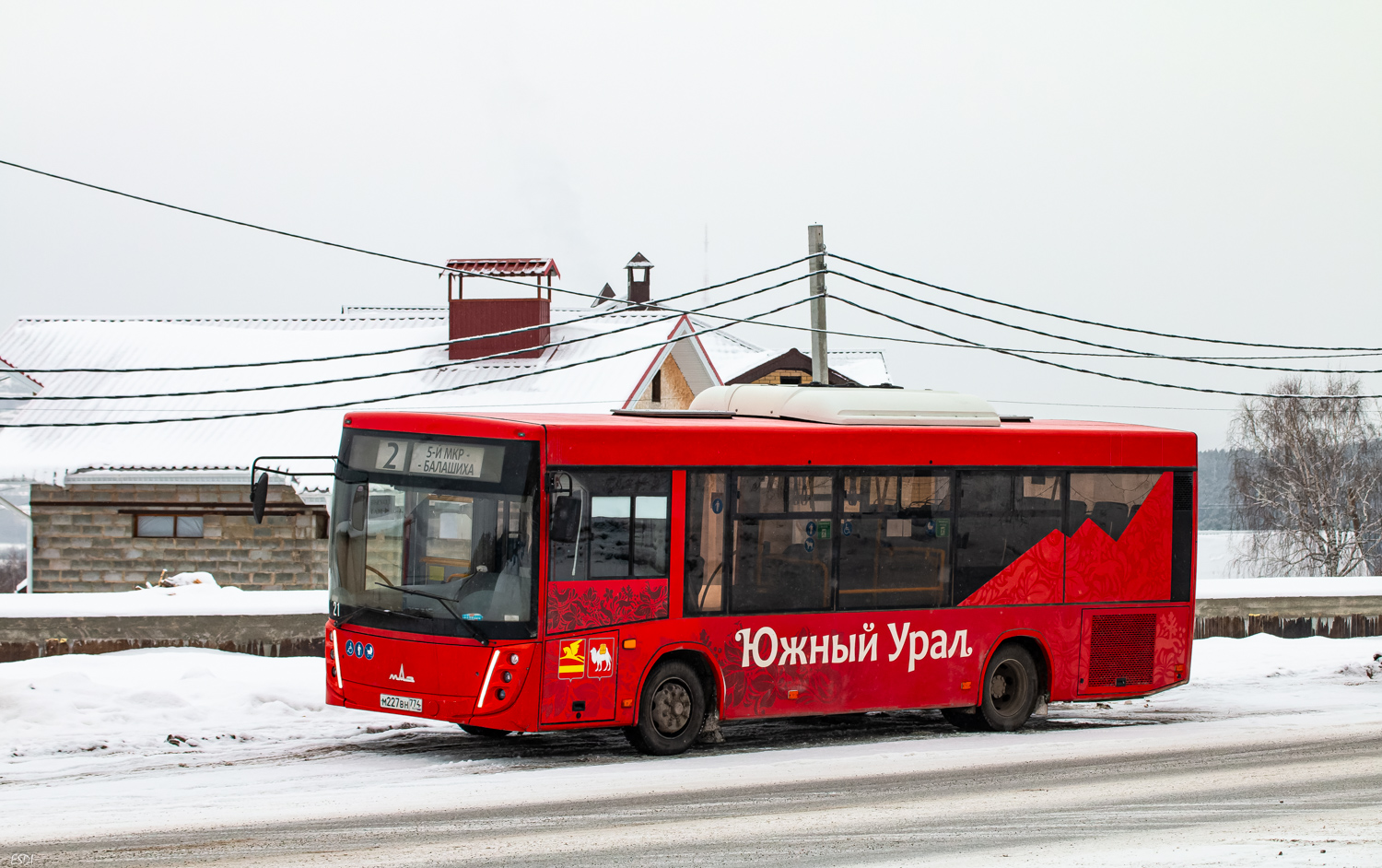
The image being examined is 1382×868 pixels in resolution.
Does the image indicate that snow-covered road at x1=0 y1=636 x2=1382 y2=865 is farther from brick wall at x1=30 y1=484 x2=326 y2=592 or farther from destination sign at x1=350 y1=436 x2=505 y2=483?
brick wall at x1=30 y1=484 x2=326 y2=592

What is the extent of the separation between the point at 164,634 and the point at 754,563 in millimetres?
6508

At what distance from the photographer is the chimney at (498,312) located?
2827 cm

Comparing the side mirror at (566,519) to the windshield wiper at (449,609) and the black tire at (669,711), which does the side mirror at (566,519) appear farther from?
the black tire at (669,711)

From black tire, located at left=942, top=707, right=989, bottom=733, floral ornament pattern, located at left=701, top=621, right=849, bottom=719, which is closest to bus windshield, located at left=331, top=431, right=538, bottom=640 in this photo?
floral ornament pattern, located at left=701, top=621, right=849, bottom=719

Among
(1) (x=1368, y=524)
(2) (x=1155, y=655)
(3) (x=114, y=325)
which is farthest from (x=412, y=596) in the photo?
(1) (x=1368, y=524)

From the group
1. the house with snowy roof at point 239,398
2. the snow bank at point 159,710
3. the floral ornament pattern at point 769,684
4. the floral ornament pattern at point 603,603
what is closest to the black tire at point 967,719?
the floral ornament pattern at point 769,684

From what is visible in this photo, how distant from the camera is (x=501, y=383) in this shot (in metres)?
26.9

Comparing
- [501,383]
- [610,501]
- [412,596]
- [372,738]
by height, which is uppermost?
[501,383]

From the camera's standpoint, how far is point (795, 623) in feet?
39.5

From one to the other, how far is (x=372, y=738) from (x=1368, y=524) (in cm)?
4105

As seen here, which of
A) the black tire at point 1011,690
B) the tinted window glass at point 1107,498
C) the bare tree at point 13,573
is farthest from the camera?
the bare tree at point 13,573

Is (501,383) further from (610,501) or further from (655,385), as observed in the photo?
(610,501)

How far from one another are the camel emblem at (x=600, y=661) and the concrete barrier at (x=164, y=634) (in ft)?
17.2

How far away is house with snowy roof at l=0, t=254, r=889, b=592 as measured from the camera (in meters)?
23.6
